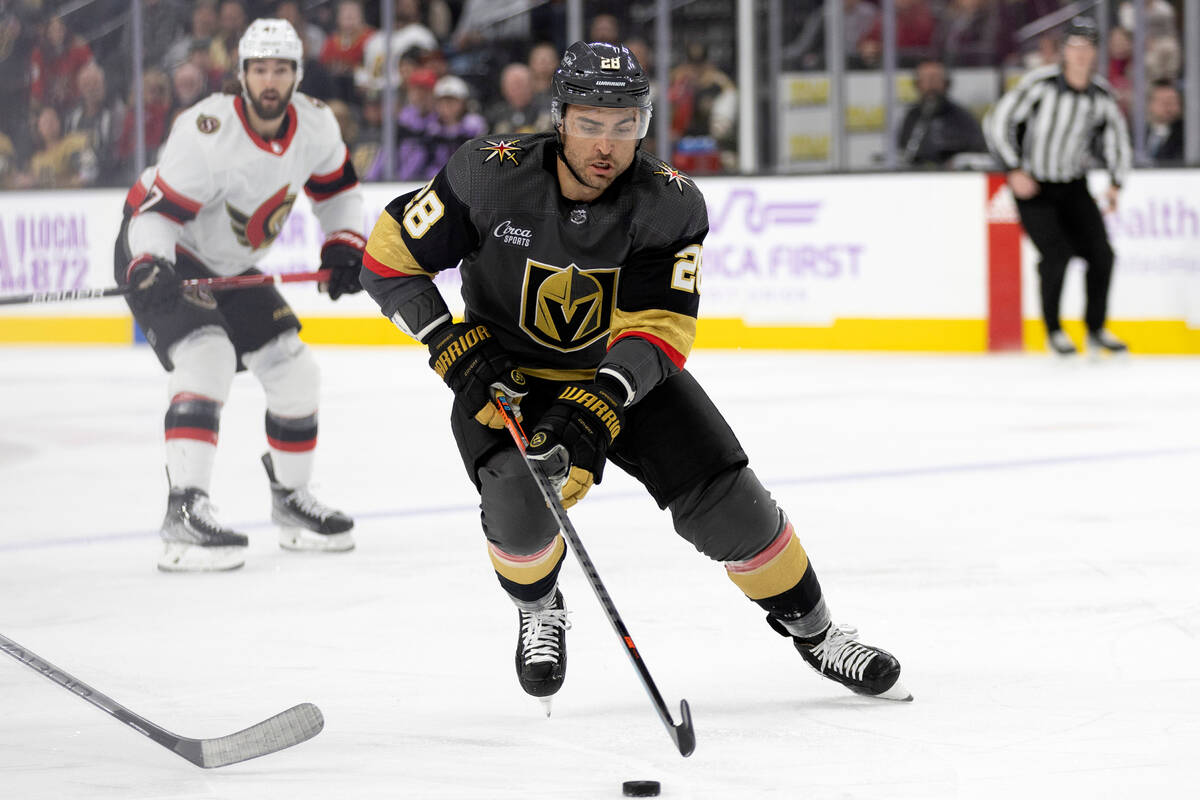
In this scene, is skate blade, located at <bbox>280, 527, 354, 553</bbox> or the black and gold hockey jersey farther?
skate blade, located at <bbox>280, 527, 354, 553</bbox>

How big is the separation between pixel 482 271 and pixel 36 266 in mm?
7672

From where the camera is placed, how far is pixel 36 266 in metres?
9.83

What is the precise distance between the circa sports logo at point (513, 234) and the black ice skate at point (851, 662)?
68 centimetres

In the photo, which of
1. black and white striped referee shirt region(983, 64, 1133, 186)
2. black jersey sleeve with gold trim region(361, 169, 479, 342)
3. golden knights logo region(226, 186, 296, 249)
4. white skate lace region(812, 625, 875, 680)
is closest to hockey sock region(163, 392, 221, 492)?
golden knights logo region(226, 186, 296, 249)

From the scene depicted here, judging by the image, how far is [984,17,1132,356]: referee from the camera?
7.93 meters

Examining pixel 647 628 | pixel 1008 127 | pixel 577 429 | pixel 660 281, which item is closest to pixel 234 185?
pixel 647 628

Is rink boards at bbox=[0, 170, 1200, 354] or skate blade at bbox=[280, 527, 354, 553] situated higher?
rink boards at bbox=[0, 170, 1200, 354]

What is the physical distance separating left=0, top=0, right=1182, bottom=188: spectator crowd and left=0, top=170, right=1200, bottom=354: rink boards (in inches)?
30.3

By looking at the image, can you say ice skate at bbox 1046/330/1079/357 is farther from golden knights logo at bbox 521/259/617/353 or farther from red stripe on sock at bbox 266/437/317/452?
golden knights logo at bbox 521/259/617/353

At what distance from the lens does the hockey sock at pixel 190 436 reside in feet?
13.3

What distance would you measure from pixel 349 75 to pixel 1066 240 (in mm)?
4304

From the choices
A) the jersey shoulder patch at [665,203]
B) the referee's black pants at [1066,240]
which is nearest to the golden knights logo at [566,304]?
the jersey shoulder patch at [665,203]

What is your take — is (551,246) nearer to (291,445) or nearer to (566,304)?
(566,304)

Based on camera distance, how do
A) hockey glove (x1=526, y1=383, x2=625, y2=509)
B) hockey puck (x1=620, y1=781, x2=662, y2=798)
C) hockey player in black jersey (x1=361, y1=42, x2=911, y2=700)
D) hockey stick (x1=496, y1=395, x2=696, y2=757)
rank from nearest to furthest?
hockey puck (x1=620, y1=781, x2=662, y2=798)
hockey stick (x1=496, y1=395, x2=696, y2=757)
hockey glove (x1=526, y1=383, x2=625, y2=509)
hockey player in black jersey (x1=361, y1=42, x2=911, y2=700)
